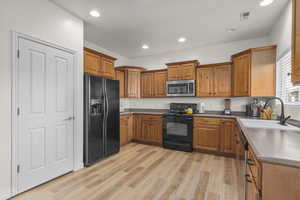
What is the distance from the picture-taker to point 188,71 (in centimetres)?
394

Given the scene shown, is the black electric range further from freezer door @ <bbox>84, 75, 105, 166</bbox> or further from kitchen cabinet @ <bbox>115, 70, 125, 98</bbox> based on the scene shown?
freezer door @ <bbox>84, 75, 105, 166</bbox>

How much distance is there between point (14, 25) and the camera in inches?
72.5

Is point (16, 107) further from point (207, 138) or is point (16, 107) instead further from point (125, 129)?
point (207, 138)

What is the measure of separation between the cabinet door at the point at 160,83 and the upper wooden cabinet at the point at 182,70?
0.25 m

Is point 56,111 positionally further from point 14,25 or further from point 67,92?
point 14,25

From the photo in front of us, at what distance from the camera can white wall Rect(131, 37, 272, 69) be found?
3557 millimetres

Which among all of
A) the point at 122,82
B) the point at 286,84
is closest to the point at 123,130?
the point at 122,82

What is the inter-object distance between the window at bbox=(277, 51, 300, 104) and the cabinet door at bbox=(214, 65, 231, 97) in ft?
3.16

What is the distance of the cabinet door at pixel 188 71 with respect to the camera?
12.8 ft

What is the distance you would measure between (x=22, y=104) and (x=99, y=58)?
173cm

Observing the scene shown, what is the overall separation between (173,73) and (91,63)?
2.22 meters

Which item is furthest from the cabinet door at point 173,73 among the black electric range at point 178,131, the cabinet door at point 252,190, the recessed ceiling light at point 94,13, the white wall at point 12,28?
the cabinet door at point 252,190

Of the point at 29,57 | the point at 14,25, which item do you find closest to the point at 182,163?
the point at 29,57

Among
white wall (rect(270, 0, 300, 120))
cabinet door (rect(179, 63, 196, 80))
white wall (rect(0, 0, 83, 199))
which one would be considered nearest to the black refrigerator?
white wall (rect(0, 0, 83, 199))
